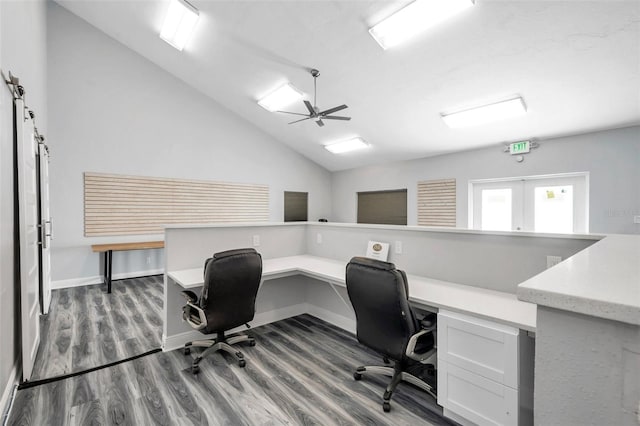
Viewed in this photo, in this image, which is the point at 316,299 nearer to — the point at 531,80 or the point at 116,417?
the point at 116,417

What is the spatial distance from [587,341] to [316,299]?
329 cm

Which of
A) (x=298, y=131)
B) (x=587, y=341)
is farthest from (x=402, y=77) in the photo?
(x=587, y=341)

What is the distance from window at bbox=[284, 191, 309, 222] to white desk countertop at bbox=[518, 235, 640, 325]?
7310 millimetres

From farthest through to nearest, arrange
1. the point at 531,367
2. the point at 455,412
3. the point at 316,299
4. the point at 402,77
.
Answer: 1. the point at 402,77
2. the point at 316,299
3. the point at 455,412
4. the point at 531,367

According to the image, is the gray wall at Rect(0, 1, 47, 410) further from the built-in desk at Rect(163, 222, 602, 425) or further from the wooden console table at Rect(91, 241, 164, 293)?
the wooden console table at Rect(91, 241, 164, 293)

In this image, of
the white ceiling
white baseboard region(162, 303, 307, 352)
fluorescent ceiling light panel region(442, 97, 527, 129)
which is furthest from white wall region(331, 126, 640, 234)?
white baseboard region(162, 303, 307, 352)

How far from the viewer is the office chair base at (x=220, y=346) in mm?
2512

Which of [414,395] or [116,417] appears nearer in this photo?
[116,417]

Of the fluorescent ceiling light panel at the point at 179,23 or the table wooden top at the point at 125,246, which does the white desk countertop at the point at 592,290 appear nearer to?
the fluorescent ceiling light panel at the point at 179,23

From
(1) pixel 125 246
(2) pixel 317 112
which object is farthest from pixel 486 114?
(1) pixel 125 246

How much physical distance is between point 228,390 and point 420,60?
427 centimetres

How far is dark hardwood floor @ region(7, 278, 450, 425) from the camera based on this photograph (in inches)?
76.7

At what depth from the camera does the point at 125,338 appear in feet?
10.3

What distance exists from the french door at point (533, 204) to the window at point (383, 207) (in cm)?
164
